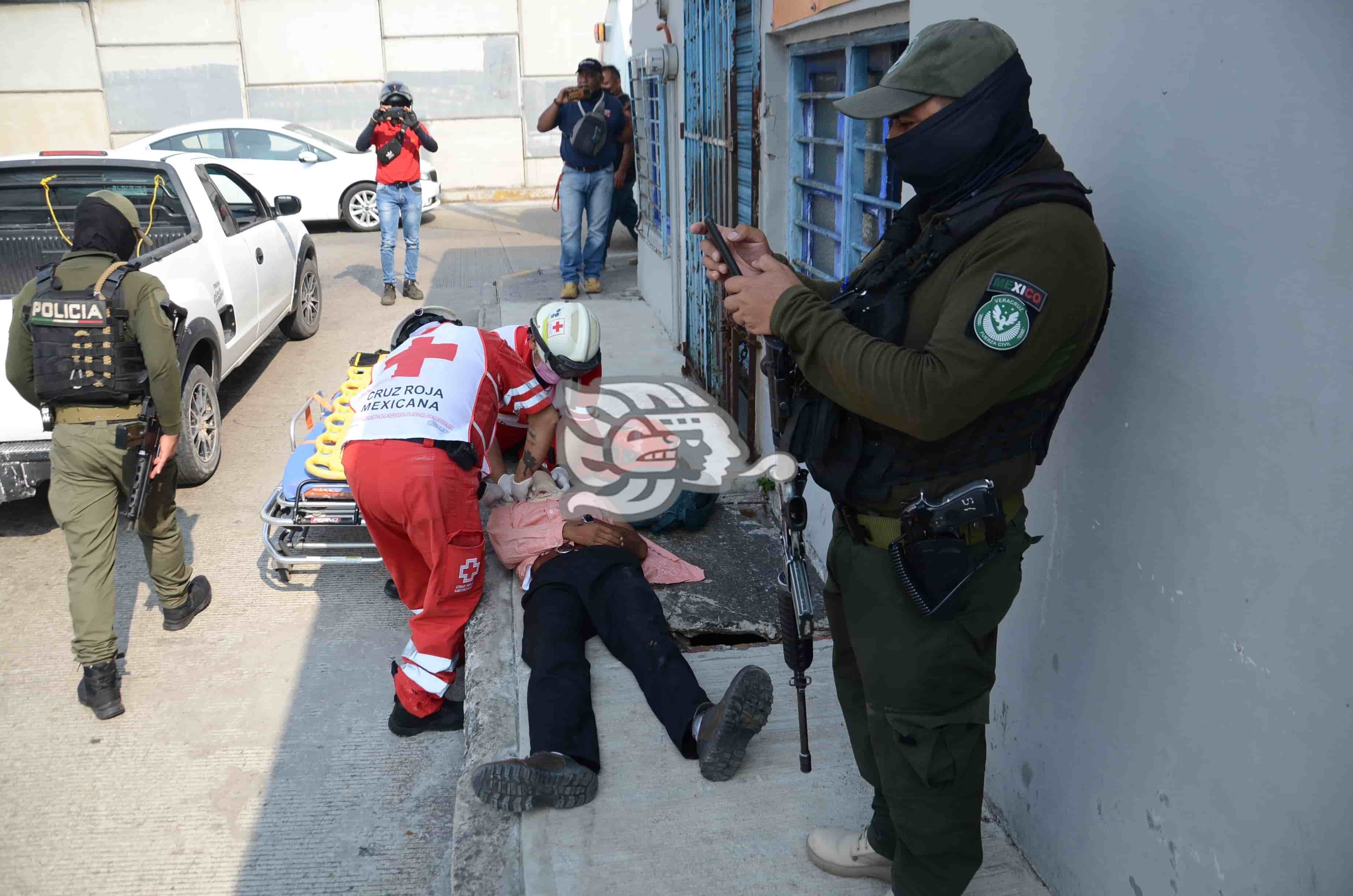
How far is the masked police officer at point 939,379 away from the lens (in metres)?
1.63

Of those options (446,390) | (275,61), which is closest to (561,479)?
(446,390)

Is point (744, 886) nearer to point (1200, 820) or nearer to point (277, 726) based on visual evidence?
point (1200, 820)

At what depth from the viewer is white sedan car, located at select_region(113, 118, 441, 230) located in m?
13.7

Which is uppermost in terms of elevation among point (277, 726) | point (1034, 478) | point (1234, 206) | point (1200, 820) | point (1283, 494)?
point (1234, 206)

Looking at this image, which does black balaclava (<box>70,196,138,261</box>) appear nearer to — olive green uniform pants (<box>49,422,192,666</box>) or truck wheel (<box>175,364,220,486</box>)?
olive green uniform pants (<box>49,422,192,666</box>)

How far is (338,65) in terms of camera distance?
1722 cm

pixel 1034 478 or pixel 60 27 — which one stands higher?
pixel 60 27

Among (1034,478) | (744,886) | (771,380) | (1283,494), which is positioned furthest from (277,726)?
(1283,494)

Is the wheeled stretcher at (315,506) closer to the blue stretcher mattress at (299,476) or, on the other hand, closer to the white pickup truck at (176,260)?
the blue stretcher mattress at (299,476)

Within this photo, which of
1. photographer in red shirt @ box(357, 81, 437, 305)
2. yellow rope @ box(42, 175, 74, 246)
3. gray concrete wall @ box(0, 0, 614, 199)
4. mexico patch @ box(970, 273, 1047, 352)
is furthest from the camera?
gray concrete wall @ box(0, 0, 614, 199)

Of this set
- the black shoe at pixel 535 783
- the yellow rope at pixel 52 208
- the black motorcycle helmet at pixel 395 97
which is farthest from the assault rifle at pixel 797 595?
the black motorcycle helmet at pixel 395 97

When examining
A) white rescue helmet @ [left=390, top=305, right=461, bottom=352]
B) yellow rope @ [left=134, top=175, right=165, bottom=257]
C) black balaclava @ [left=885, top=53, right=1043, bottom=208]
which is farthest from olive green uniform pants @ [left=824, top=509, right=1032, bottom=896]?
yellow rope @ [left=134, top=175, right=165, bottom=257]

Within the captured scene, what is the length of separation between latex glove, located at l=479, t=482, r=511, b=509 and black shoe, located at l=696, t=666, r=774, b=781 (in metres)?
1.63

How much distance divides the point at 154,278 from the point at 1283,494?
3824mm
